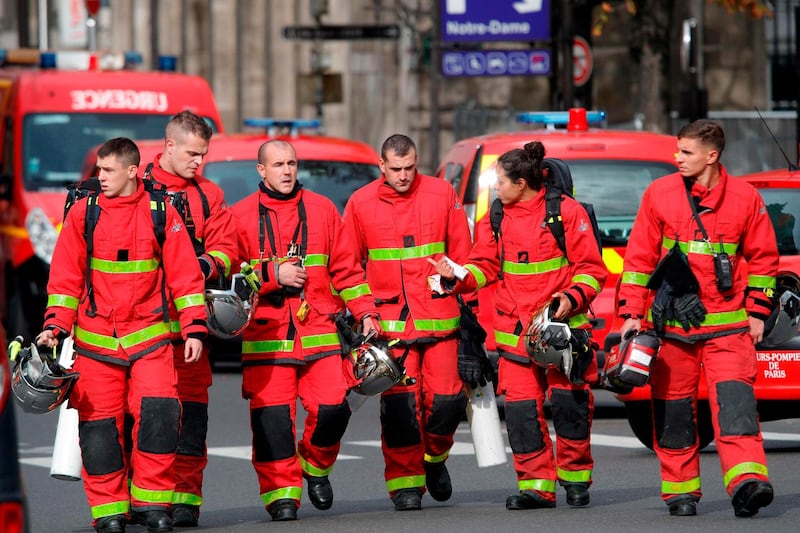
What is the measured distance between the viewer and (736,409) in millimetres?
8883

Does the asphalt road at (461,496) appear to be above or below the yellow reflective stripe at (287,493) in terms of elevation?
below

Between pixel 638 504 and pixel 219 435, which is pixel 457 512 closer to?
pixel 638 504

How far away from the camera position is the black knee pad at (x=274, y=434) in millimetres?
9188

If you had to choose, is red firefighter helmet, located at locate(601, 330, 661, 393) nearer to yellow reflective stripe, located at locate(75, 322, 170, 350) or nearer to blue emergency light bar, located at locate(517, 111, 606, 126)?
yellow reflective stripe, located at locate(75, 322, 170, 350)

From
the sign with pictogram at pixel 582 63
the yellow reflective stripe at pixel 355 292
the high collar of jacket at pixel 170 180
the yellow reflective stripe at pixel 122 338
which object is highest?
the sign with pictogram at pixel 582 63

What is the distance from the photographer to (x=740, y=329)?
29.6 feet

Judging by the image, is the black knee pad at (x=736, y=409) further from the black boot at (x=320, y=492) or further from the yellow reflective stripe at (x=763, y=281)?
the black boot at (x=320, y=492)

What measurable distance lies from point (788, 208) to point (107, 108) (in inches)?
387

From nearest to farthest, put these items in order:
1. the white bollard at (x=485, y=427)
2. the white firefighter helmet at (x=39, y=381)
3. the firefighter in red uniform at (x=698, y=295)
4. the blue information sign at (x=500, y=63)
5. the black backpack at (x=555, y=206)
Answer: the white firefighter helmet at (x=39, y=381)
the firefighter in red uniform at (x=698, y=295)
the black backpack at (x=555, y=206)
the white bollard at (x=485, y=427)
the blue information sign at (x=500, y=63)

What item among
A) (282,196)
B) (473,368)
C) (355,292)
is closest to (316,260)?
(355,292)

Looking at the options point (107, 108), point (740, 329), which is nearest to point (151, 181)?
point (740, 329)

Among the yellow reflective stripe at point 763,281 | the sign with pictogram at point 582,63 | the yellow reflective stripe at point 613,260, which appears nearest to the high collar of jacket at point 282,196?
the yellow reflective stripe at point 763,281

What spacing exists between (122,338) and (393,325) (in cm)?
147

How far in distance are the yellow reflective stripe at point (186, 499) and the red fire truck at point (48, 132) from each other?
936cm
